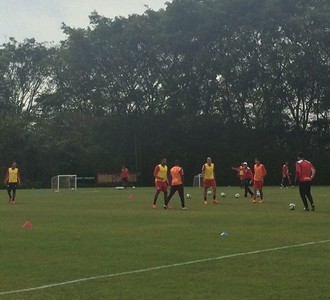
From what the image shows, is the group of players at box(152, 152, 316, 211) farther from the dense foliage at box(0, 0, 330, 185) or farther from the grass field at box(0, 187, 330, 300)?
the dense foliage at box(0, 0, 330, 185)

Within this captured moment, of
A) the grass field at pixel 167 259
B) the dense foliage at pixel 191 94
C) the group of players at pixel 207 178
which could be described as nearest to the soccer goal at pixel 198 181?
the dense foliage at pixel 191 94

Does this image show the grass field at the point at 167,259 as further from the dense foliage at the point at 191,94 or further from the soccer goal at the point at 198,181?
the dense foliage at the point at 191,94

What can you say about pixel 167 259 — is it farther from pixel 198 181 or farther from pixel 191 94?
pixel 191 94

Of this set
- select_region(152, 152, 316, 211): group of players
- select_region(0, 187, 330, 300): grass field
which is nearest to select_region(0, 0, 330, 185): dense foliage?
select_region(152, 152, 316, 211): group of players

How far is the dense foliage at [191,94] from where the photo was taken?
66.4 meters

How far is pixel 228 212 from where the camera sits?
79.9ft

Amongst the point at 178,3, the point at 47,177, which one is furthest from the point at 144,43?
the point at 47,177

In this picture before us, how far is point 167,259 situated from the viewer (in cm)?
1212

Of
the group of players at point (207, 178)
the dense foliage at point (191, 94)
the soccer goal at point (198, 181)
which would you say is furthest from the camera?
the dense foliage at point (191, 94)

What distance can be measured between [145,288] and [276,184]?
190 ft

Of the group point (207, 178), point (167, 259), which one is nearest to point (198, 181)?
point (207, 178)

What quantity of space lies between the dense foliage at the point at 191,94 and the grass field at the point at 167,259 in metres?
47.2

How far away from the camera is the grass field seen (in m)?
9.25

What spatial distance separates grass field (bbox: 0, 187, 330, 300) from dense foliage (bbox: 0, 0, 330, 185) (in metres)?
47.2
